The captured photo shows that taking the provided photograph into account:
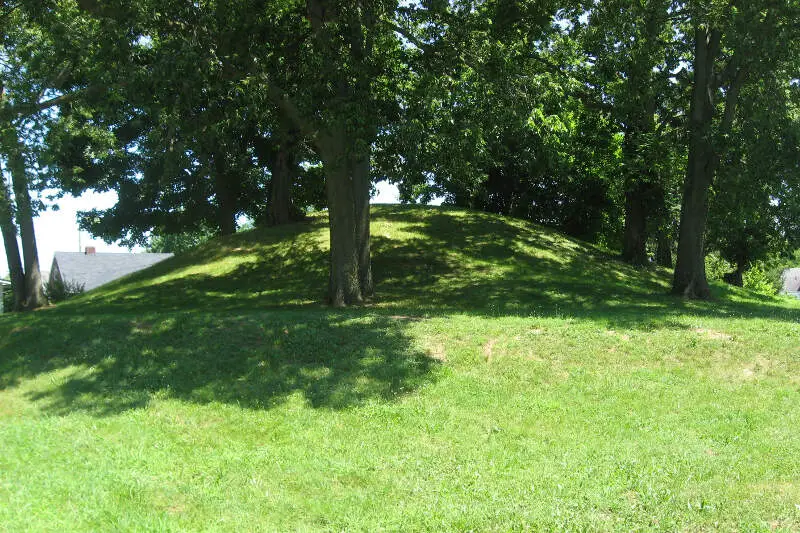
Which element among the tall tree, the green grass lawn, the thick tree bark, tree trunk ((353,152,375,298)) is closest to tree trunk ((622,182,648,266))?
the tall tree

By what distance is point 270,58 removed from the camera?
1590 centimetres

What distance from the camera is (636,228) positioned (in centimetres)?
2400

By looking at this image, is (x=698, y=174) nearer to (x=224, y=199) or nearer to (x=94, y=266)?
(x=224, y=199)

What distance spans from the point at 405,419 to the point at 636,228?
1798 cm

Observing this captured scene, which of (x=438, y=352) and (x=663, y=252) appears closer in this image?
(x=438, y=352)

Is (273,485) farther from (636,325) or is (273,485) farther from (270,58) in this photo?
(270,58)

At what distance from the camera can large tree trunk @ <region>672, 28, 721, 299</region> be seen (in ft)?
57.2

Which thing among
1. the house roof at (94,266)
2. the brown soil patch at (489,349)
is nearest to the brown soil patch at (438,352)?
the brown soil patch at (489,349)

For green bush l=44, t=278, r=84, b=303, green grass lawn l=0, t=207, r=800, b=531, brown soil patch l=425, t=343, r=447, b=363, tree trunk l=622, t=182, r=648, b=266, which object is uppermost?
tree trunk l=622, t=182, r=648, b=266

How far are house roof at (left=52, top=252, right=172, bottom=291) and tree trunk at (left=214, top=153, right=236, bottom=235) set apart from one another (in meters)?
11.6

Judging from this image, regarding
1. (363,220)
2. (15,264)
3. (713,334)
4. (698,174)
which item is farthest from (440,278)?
(15,264)

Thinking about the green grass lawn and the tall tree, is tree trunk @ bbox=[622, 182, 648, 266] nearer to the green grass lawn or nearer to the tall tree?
the tall tree

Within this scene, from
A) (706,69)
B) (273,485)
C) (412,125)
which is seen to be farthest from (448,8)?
(273,485)

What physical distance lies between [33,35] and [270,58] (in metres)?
9.83
